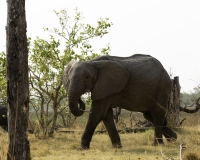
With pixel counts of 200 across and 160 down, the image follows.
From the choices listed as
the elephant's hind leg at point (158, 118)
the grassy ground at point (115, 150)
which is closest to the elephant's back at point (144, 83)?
the elephant's hind leg at point (158, 118)

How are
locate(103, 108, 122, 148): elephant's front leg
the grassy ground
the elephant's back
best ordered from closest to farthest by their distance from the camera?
the grassy ground < locate(103, 108, 122, 148): elephant's front leg < the elephant's back

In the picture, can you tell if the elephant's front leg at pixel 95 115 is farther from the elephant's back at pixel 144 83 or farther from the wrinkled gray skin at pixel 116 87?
the elephant's back at pixel 144 83

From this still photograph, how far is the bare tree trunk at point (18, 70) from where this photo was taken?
6.10 meters

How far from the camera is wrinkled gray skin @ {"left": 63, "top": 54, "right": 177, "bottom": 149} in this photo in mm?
10273

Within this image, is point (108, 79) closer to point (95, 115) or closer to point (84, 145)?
point (95, 115)

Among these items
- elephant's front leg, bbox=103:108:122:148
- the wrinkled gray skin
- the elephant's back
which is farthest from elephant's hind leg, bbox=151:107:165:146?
elephant's front leg, bbox=103:108:122:148

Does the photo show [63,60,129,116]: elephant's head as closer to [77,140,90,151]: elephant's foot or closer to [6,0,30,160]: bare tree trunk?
[77,140,90,151]: elephant's foot

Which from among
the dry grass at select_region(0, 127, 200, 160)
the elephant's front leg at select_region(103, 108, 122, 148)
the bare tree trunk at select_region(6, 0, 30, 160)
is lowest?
the dry grass at select_region(0, 127, 200, 160)

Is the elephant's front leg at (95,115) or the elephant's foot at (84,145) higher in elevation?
the elephant's front leg at (95,115)

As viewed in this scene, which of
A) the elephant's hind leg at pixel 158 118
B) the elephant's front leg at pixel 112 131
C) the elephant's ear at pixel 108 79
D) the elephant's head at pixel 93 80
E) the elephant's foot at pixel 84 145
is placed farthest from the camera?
the elephant's hind leg at pixel 158 118

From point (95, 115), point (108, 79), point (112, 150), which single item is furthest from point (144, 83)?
point (112, 150)

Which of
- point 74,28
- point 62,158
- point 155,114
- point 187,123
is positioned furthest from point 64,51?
point 187,123

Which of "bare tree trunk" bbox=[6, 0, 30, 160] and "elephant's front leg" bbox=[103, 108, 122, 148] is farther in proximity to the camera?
"elephant's front leg" bbox=[103, 108, 122, 148]

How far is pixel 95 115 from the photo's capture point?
10516 mm
